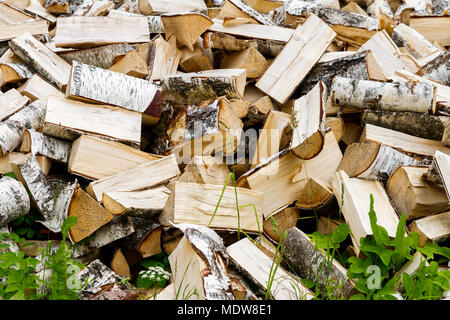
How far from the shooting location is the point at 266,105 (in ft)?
10.6

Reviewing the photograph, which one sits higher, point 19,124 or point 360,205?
point 360,205

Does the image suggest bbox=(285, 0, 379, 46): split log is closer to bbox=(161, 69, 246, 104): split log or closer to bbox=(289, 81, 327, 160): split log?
bbox=(161, 69, 246, 104): split log

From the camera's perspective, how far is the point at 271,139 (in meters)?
2.92

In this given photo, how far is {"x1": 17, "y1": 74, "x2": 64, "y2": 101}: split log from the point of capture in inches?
125

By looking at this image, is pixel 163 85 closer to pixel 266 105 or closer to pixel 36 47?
pixel 266 105

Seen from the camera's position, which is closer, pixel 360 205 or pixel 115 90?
pixel 360 205

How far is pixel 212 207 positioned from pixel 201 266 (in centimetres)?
45

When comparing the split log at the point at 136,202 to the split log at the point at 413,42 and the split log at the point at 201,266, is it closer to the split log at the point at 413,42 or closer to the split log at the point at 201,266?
the split log at the point at 201,266

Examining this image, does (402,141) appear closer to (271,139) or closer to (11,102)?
(271,139)

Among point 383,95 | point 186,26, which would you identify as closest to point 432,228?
point 383,95

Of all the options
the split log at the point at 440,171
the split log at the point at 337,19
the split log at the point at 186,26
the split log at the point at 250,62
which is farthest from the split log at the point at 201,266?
the split log at the point at 337,19

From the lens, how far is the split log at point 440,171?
246 cm
